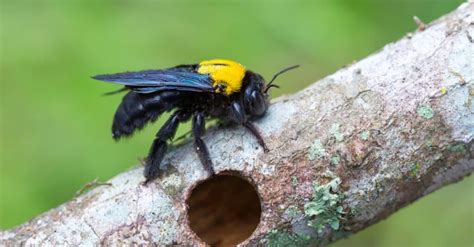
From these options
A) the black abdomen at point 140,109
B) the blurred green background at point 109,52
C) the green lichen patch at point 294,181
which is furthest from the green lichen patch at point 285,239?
the blurred green background at point 109,52

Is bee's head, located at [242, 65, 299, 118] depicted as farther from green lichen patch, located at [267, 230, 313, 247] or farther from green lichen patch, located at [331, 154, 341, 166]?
green lichen patch, located at [267, 230, 313, 247]

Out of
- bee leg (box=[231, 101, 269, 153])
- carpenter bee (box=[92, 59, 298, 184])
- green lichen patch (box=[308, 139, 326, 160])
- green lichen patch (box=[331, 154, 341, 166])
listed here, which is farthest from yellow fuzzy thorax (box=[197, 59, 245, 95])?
green lichen patch (box=[331, 154, 341, 166])

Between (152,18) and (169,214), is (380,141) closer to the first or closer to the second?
(169,214)

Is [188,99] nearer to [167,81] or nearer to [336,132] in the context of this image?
[167,81]

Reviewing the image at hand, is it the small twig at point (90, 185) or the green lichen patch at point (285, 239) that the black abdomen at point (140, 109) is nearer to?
the small twig at point (90, 185)

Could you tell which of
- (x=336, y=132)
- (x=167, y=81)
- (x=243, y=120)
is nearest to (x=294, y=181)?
(x=336, y=132)
